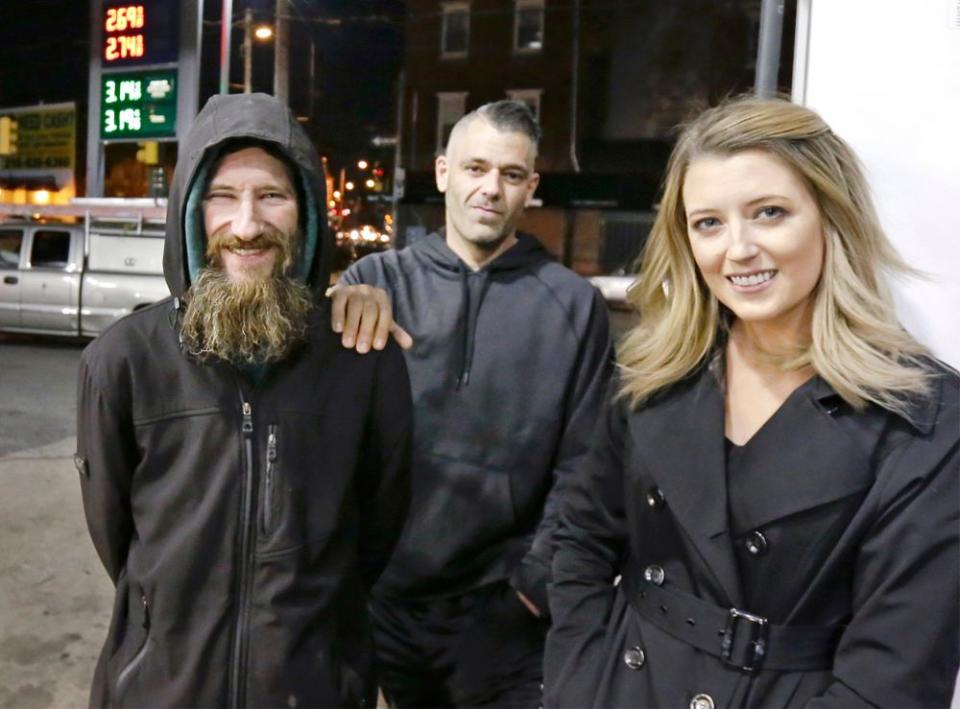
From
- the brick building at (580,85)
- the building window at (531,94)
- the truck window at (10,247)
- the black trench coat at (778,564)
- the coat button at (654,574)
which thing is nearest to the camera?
the black trench coat at (778,564)

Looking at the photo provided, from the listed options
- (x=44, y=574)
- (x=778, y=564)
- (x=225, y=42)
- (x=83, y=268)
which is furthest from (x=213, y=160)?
(x=83, y=268)

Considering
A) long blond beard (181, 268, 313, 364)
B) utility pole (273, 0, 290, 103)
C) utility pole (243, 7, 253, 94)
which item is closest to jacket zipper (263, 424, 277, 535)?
long blond beard (181, 268, 313, 364)

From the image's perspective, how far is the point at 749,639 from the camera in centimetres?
141

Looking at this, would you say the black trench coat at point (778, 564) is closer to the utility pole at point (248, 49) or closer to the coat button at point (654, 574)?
the coat button at point (654, 574)

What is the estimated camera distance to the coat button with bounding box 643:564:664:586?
156 centimetres

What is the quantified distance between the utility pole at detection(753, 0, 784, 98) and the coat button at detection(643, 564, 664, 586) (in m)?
1.31

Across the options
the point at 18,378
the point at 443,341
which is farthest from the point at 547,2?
the point at 443,341

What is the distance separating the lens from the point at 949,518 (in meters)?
1.28

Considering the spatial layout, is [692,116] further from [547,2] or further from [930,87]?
[547,2]

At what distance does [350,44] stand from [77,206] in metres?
13.0

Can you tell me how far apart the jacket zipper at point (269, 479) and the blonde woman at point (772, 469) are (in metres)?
0.62

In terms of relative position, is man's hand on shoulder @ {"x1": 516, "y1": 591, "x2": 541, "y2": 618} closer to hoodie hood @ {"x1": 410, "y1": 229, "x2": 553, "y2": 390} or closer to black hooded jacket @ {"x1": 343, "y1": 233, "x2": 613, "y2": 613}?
black hooded jacket @ {"x1": 343, "y1": 233, "x2": 613, "y2": 613}

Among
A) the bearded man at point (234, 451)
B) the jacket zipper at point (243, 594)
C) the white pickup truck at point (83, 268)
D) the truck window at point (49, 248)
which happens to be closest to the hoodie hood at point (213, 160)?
the bearded man at point (234, 451)

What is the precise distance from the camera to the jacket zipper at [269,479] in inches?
64.4
